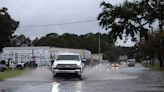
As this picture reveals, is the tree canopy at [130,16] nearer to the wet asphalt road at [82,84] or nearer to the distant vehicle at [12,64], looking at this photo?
the wet asphalt road at [82,84]

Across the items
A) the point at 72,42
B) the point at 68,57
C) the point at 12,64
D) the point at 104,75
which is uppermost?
the point at 72,42

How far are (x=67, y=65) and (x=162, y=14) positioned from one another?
12.1 metres

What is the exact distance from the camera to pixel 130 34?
4622 cm

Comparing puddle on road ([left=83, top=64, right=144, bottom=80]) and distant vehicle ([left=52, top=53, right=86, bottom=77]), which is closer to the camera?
distant vehicle ([left=52, top=53, right=86, bottom=77])

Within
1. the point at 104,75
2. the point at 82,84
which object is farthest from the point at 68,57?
the point at 82,84

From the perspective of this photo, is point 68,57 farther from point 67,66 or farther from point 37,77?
point 37,77

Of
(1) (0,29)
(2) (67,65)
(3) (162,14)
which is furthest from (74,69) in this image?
(1) (0,29)

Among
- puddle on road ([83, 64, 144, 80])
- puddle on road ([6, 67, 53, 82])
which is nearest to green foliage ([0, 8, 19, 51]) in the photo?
puddle on road ([83, 64, 144, 80])

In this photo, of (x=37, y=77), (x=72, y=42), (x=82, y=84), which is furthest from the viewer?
(x=72, y=42)

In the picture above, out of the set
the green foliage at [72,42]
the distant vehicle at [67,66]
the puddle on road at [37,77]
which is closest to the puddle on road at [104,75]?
the distant vehicle at [67,66]

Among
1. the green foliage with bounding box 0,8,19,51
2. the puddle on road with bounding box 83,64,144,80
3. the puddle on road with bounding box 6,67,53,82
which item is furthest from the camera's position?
the green foliage with bounding box 0,8,19,51

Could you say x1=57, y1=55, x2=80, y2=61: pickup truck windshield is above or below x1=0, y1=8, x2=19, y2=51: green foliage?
below

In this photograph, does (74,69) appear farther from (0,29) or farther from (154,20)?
(0,29)

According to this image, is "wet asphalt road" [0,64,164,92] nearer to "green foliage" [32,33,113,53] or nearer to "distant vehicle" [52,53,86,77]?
"distant vehicle" [52,53,86,77]
